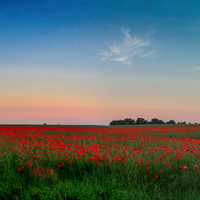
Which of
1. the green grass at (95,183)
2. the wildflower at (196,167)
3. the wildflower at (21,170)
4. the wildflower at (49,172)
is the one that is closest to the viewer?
the green grass at (95,183)

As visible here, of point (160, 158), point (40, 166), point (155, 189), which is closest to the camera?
point (155, 189)

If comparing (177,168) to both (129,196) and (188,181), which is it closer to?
(188,181)

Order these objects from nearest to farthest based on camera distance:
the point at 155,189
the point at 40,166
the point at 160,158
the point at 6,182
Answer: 1. the point at 155,189
2. the point at 6,182
3. the point at 40,166
4. the point at 160,158

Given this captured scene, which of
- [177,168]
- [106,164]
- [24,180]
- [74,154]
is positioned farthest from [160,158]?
[24,180]

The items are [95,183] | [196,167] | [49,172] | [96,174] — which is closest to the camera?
[95,183]

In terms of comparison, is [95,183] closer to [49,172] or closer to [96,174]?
[96,174]

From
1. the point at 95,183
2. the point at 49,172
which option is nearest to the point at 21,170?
the point at 49,172

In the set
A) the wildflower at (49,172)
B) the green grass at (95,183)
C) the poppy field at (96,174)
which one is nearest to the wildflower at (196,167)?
the poppy field at (96,174)

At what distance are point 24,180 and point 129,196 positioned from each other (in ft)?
8.41

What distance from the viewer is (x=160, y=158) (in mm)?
8500

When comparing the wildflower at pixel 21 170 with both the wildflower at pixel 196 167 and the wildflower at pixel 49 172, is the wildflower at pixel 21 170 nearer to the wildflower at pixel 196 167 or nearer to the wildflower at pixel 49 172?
the wildflower at pixel 49 172

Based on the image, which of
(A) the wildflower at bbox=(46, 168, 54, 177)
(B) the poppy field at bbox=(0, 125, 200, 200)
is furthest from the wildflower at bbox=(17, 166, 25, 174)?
(A) the wildflower at bbox=(46, 168, 54, 177)

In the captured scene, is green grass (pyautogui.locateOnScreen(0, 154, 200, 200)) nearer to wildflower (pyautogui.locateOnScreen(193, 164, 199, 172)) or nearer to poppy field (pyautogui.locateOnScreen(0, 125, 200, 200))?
poppy field (pyautogui.locateOnScreen(0, 125, 200, 200))

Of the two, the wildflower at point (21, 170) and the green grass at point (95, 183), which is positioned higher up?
the wildflower at point (21, 170)
